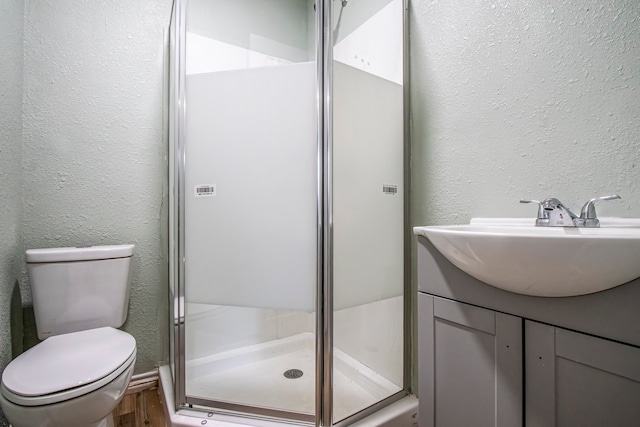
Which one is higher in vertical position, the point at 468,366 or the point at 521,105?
the point at 521,105

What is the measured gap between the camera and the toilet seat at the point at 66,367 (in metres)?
0.84

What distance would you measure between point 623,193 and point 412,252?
0.68m

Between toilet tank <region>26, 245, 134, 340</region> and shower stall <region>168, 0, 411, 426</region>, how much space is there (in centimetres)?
29

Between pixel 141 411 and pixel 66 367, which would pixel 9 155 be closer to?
pixel 66 367

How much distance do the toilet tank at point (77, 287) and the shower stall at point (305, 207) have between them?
0.94 feet

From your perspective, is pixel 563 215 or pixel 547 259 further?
pixel 563 215

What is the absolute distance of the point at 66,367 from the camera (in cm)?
95

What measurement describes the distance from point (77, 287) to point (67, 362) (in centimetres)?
39

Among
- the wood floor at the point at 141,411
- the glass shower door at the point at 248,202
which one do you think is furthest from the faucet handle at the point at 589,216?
the wood floor at the point at 141,411

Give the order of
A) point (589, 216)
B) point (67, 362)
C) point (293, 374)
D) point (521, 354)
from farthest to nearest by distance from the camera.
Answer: point (293, 374) → point (67, 362) → point (589, 216) → point (521, 354)

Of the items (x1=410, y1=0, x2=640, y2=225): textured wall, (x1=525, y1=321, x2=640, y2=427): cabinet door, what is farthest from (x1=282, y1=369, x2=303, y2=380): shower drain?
(x1=525, y1=321, x2=640, y2=427): cabinet door

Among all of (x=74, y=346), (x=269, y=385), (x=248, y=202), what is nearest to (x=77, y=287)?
(x=74, y=346)

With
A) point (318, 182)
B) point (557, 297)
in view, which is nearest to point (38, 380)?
point (318, 182)

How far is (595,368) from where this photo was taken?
0.54 metres
